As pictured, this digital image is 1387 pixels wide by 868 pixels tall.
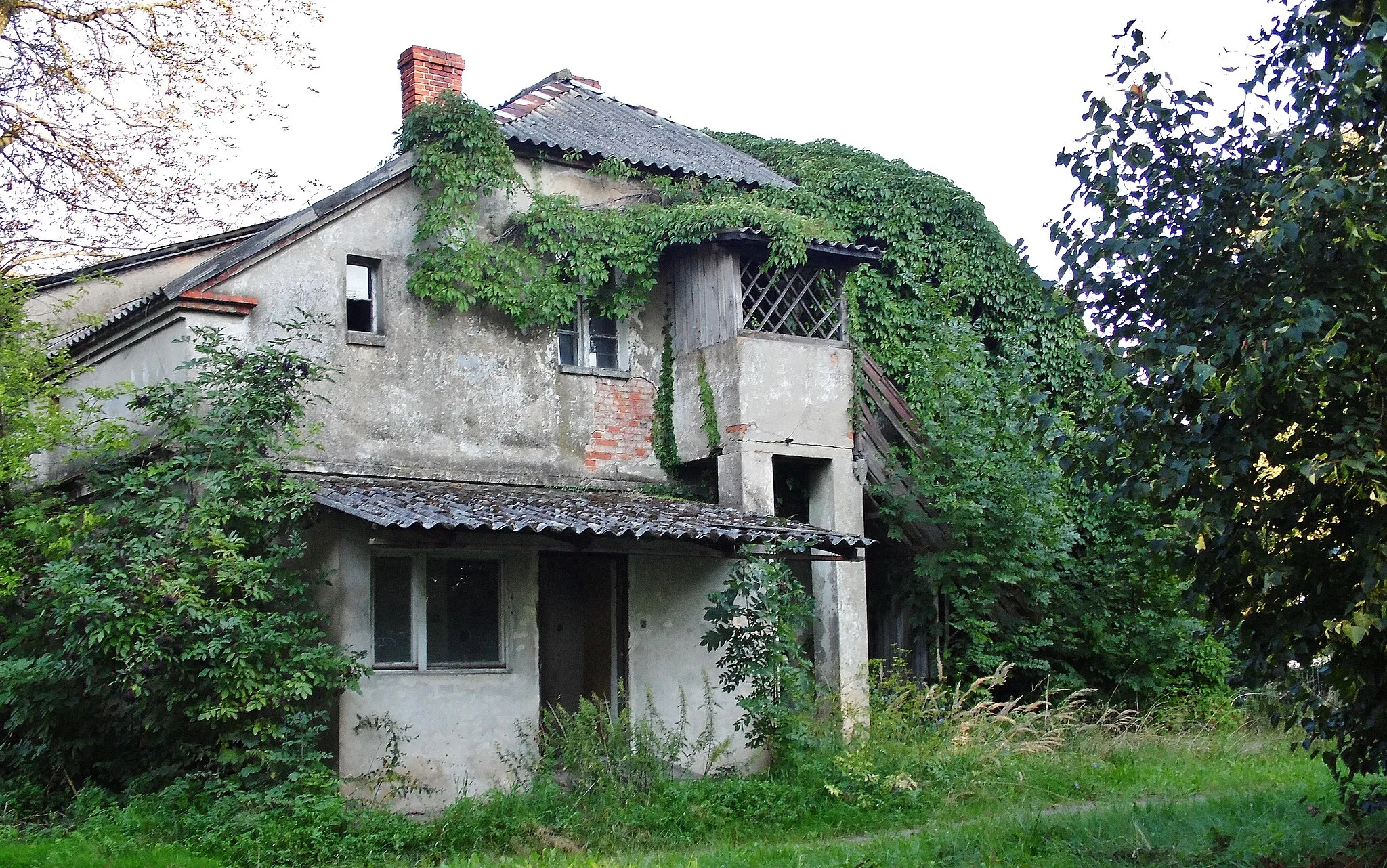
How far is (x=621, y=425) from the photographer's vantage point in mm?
14617

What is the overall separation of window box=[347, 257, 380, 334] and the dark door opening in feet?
10.6

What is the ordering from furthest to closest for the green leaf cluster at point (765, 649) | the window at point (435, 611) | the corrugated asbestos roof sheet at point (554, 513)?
the window at point (435, 611)
the green leaf cluster at point (765, 649)
the corrugated asbestos roof sheet at point (554, 513)

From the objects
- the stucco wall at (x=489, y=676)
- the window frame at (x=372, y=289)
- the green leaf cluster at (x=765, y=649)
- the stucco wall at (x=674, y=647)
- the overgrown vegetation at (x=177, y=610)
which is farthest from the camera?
the stucco wall at (x=674, y=647)

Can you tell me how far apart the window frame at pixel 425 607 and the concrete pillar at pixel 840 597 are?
3.81m

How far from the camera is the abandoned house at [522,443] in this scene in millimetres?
11867

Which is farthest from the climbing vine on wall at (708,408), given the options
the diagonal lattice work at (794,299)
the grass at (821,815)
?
the grass at (821,815)

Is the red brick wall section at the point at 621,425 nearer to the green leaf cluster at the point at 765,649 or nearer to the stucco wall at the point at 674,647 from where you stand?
the stucco wall at the point at 674,647

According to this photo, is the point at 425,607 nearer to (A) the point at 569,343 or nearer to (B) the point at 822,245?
(A) the point at 569,343

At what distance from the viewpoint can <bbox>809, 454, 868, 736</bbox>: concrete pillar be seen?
1459 centimetres

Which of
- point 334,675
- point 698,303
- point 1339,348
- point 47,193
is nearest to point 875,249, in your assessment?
point 698,303

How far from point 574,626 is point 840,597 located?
3.13 m

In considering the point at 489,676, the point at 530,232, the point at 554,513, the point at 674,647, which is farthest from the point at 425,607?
the point at 530,232

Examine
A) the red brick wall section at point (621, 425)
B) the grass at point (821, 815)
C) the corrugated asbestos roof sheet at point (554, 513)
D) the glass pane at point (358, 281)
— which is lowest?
the grass at point (821, 815)

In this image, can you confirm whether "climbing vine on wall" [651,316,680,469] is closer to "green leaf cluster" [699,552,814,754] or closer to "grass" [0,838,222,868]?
"green leaf cluster" [699,552,814,754]
